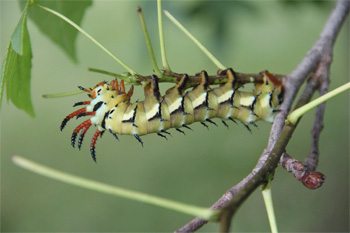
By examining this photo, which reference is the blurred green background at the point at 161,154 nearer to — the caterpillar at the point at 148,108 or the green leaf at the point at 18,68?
the caterpillar at the point at 148,108

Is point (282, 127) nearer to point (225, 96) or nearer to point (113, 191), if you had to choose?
point (225, 96)

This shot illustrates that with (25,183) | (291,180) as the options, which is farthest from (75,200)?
(291,180)

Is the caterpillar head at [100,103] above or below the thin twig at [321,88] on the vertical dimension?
below

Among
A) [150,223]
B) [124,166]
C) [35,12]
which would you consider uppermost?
[124,166]

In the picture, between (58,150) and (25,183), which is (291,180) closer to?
(58,150)

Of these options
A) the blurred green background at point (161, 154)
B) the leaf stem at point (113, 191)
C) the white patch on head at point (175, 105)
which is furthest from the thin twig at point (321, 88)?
the blurred green background at point (161, 154)

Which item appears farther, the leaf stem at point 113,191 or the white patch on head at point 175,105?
the white patch on head at point 175,105

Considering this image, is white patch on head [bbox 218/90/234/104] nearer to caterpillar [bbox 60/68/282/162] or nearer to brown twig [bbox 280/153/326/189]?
caterpillar [bbox 60/68/282/162]
